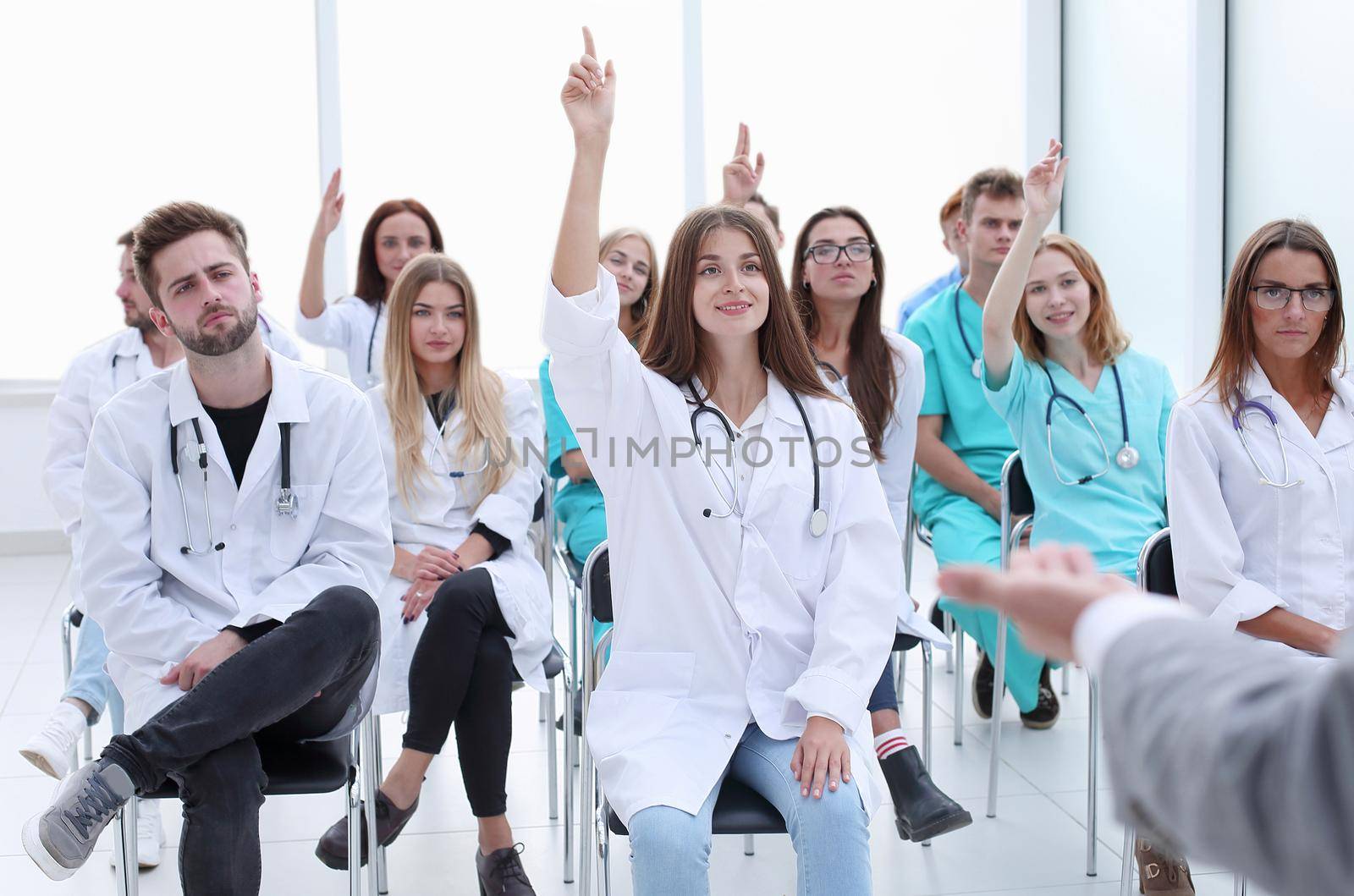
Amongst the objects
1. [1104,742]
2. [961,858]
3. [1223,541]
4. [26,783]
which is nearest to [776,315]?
[1223,541]

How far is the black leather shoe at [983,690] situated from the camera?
11.1ft

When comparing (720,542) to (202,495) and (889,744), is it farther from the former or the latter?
(202,495)

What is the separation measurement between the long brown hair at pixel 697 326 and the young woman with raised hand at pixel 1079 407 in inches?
32.2

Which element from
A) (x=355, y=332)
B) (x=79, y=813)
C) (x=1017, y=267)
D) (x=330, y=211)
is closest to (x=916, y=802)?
(x=1017, y=267)

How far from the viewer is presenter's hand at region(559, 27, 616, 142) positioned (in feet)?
6.15

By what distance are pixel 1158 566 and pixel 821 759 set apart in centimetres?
84

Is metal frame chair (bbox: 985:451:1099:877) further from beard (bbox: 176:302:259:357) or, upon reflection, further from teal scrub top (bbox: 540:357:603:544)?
beard (bbox: 176:302:259:357)

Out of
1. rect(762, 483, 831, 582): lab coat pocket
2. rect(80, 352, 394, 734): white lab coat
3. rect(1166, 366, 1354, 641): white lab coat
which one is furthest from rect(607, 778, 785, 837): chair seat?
rect(1166, 366, 1354, 641): white lab coat

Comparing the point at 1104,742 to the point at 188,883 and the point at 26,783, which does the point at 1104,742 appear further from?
the point at 26,783

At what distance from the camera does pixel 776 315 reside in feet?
7.00

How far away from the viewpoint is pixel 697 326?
83.7 inches

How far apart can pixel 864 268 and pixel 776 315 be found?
33.5 inches

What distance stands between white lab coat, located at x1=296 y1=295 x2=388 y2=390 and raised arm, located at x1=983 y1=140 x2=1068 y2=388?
1863mm

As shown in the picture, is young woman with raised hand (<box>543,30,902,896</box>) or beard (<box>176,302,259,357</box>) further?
beard (<box>176,302,259,357</box>)
